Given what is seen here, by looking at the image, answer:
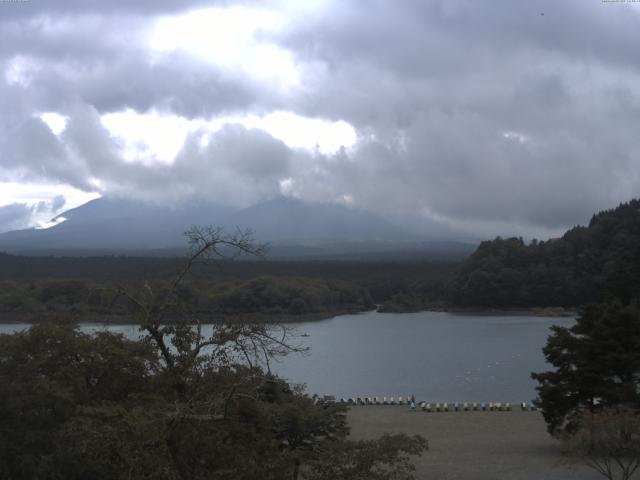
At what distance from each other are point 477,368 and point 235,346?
2164 cm

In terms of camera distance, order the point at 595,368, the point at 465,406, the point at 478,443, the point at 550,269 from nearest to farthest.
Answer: the point at 595,368, the point at 478,443, the point at 465,406, the point at 550,269

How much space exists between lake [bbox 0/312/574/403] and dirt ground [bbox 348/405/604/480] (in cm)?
291

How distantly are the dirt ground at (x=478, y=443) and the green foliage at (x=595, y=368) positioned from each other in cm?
77

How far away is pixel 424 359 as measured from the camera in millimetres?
28438

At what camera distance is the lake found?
72.2 feet

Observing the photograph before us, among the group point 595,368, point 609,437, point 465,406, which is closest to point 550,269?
point 465,406

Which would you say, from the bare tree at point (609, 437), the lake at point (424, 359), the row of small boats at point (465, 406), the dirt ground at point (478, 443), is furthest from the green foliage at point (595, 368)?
the lake at point (424, 359)

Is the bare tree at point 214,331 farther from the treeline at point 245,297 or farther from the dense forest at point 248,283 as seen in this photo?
the treeline at point 245,297

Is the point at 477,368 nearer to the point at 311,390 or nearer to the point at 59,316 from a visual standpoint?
the point at 311,390

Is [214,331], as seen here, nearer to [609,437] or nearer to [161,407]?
[161,407]

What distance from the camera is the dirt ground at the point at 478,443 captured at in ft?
36.7

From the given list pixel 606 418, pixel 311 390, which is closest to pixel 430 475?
pixel 606 418

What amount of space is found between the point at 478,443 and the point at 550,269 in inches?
1562

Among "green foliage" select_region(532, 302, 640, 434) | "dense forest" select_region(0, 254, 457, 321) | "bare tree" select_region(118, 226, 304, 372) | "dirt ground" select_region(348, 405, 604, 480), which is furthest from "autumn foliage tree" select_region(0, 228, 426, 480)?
"dense forest" select_region(0, 254, 457, 321)
